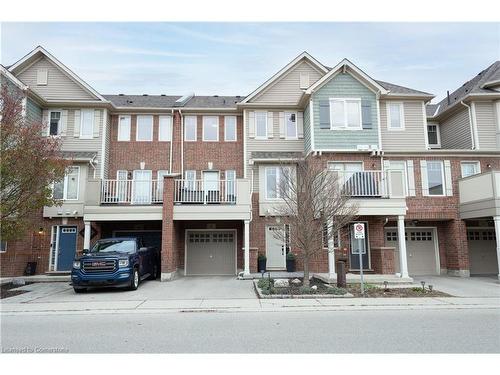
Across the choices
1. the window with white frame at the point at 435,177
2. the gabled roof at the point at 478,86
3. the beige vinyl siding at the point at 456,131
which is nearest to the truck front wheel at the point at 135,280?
the window with white frame at the point at 435,177

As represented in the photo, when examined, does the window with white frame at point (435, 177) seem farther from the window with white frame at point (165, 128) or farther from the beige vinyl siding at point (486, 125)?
the window with white frame at point (165, 128)

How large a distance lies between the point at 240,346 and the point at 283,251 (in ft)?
41.2

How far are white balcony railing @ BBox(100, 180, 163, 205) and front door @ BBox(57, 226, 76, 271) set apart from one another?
3.04 meters

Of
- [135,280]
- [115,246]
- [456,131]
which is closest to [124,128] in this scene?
[115,246]

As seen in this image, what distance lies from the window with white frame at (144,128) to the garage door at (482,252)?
17332 millimetres

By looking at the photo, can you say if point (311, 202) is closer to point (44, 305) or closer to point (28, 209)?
point (44, 305)

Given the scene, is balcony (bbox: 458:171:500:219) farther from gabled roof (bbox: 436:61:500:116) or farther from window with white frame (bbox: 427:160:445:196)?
gabled roof (bbox: 436:61:500:116)

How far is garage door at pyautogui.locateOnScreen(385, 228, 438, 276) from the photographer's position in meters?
18.9

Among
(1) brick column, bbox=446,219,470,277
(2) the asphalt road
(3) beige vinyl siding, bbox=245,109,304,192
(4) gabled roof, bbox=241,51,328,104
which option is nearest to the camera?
(2) the asphalt road

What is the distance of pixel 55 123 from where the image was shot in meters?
19.6

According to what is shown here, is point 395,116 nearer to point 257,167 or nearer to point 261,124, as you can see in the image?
point 261,124

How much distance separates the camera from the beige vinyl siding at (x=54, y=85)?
19547mm

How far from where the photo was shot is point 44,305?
36.3ft

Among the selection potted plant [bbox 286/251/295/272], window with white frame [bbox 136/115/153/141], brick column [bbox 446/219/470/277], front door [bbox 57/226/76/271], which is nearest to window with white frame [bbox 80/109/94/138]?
window with white frame [bbox 136/115/153/141]
